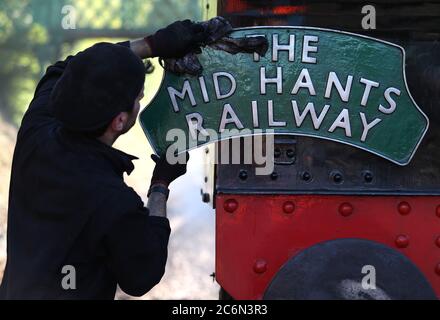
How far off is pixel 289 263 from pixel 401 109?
1.95 feet

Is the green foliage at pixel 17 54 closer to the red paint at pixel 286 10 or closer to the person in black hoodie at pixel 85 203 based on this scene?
the red paint at pixel 286 10

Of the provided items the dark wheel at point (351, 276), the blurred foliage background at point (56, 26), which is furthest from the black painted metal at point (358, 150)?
the blurred foliage background at point (56, 26)

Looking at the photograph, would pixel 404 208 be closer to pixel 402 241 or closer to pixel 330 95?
pixel 402 241

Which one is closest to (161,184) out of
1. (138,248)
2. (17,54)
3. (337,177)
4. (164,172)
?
(164,172)

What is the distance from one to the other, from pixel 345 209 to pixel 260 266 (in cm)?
32

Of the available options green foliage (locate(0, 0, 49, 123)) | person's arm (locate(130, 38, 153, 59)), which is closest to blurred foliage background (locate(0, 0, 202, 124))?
green foliage (locate(0, 0, 49, 123))

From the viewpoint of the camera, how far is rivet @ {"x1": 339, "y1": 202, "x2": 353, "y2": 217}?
8.25 ft

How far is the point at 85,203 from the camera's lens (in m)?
1.94

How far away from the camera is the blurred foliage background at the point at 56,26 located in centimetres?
672

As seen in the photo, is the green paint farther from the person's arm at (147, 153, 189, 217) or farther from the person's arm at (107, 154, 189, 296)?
the person's arm at (107, 154, 189, 296)

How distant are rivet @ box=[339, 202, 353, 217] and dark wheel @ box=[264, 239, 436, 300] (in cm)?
12
